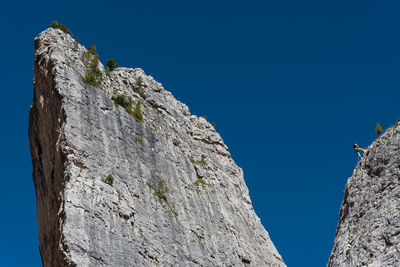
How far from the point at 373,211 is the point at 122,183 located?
58.0 feet

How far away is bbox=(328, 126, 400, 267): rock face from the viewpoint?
48.0 feet

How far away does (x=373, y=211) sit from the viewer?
52.7ft

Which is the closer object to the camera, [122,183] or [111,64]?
[122,183]

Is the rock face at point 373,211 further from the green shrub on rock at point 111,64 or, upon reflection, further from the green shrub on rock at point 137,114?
the green shrub on rock at point 111,64

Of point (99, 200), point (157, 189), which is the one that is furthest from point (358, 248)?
point (157, 189)

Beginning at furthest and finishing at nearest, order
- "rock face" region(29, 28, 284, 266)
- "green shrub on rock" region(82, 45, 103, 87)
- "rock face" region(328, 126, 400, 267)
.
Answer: "green shrub on rock" region(82, 45, 103, 87) → "rock face" region(29, 28, 284, 266) → "rock face" region(328, 126, 400, 267)

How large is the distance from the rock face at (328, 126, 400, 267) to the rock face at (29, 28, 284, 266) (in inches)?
504

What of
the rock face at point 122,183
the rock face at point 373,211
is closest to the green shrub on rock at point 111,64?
the rock face at point 122,183

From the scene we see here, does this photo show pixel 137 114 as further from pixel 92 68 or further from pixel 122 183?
pixel 122 183

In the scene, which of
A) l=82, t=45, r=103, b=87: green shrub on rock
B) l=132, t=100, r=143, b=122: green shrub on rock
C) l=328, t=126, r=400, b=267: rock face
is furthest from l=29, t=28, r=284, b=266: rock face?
l=328, t=126, r=400, b=267: rock face

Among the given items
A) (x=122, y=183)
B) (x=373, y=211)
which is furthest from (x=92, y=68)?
(x=373, y=211)

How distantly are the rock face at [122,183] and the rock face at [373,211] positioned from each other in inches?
504

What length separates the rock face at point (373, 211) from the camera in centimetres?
1462

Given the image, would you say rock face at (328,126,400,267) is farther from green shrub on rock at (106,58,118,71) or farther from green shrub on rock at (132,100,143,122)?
green shrub on rock at (106,58,118,71)
